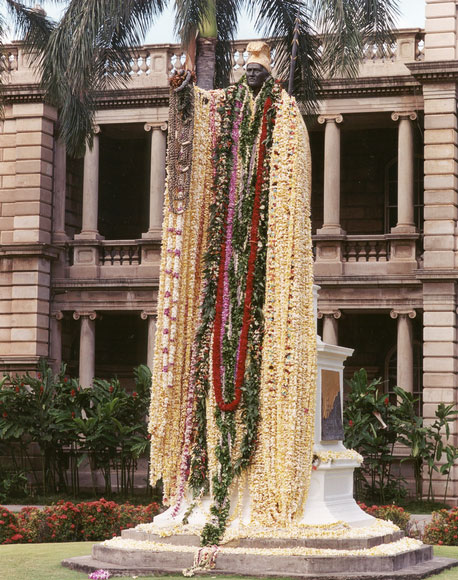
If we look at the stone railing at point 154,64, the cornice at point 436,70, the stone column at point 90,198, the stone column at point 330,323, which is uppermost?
the stone railing at point 154,64

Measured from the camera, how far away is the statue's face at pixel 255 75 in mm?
11602

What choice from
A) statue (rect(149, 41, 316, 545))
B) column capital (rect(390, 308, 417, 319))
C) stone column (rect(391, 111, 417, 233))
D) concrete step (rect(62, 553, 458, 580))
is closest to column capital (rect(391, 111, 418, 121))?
stone column (rect(391, 111, 417, 233))

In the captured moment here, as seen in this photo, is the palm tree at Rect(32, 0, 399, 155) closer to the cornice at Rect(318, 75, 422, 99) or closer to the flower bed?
the cornice at Rect(318, 75, 422, 99)

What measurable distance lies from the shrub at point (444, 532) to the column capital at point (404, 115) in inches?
508

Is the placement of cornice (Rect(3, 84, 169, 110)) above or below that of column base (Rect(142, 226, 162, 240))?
above

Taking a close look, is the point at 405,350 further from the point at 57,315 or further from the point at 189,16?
the point at 189,16

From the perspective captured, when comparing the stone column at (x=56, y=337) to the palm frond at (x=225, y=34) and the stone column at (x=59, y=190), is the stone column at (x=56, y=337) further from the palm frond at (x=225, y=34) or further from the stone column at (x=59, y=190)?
the palm frond at (x=225, y=34)

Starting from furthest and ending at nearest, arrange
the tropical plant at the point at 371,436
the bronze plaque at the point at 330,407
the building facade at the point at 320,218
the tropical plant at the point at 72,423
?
1. the building facade at the point at 320,218
2. the tropical plant at the point at 72,423
3. the tropical plant at the point at 371,436
4. the bronze plaque at the point at 330,407

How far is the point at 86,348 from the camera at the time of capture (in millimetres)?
27156

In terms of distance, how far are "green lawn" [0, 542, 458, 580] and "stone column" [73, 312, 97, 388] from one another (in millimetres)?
13879

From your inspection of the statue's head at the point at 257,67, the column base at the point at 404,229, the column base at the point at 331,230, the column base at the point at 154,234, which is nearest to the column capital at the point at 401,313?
the column base at the point at 404,229

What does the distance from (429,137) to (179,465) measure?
15.1 meters

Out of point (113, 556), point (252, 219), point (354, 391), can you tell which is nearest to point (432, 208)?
point (354, 391)

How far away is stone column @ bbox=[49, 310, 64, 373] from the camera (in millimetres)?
27344
